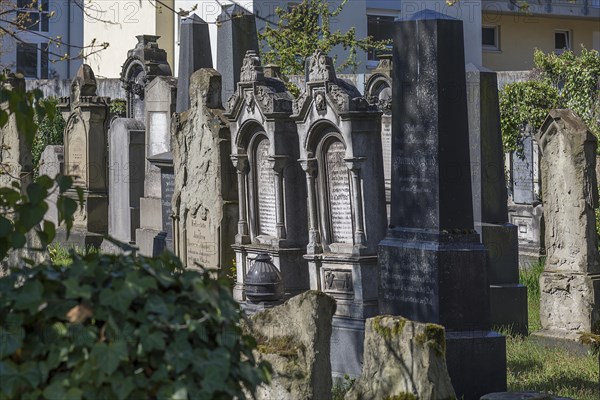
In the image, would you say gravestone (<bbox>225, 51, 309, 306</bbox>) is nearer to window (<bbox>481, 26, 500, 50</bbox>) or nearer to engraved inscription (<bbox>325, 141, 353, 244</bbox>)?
engraved inscription (<bbox>325, 141, 353, 244</bbox>)

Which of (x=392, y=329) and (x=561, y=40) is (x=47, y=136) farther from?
(x=392, y=329)

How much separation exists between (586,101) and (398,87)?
26.2 feet

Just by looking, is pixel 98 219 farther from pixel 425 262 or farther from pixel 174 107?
pixel 425 262

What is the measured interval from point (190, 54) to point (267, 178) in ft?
11.5

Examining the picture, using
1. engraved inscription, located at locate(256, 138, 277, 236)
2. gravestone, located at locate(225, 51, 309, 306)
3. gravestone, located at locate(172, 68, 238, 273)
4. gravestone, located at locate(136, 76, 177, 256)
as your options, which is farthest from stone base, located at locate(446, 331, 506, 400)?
gravestone, located at locate(136, 76, 177, 256)

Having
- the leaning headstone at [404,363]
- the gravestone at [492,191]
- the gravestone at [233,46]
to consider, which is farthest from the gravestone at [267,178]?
the leaning headstone at [404,363]

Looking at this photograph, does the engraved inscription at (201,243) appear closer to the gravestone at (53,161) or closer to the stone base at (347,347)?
the stone base at (347,347)

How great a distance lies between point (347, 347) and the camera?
980 centimetres

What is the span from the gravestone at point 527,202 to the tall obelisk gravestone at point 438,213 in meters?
6.42

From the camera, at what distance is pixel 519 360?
952cm

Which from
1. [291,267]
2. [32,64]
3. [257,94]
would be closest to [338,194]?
[291,267]

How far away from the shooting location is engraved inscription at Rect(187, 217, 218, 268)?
12555mm

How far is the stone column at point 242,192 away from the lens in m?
11.9

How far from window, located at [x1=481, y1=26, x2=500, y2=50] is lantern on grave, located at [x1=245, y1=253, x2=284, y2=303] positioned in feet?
75.6
